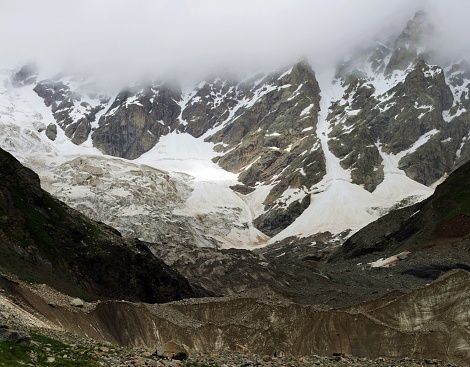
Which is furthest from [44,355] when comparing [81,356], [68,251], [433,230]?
[433,230]

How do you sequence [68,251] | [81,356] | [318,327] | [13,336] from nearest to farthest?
1. [13,336]
2. [81,356]
3. [318,327]
4. [68,251]

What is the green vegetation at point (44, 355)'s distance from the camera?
94.9ft

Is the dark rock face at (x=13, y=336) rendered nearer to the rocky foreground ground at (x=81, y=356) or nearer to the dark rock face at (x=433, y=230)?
the rocky foreground ground at (x=81, y=356)

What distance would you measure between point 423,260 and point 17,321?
4194 inches

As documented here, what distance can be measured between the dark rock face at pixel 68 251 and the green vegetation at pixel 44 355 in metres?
45.4

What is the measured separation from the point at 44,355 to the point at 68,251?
7057cm

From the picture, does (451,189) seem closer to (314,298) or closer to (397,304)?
(314,298)

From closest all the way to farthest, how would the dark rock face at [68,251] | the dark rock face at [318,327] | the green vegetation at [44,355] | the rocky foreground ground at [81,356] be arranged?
the green vegetation at [44,355], the rocky foreground ground at [81,356], the dark rock face at [318,327], the dark rock face at [68,251]

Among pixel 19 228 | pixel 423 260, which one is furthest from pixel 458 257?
pixel 19 228

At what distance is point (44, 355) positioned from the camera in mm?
31031

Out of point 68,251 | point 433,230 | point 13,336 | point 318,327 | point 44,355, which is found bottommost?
point 318,327

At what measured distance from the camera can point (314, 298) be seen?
115 meters

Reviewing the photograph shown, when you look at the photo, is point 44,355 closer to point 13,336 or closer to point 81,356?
point 13,336

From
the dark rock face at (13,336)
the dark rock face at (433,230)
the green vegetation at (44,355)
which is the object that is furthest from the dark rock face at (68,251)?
the dark rock face at (433,230)
